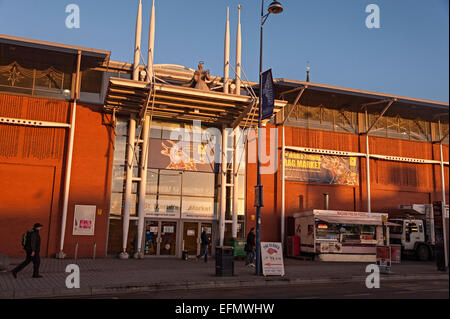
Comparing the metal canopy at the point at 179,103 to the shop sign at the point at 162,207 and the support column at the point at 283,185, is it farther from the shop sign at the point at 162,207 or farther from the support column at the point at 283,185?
the shop sign at the point at 162,207

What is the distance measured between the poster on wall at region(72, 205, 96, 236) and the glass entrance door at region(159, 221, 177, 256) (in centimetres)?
390

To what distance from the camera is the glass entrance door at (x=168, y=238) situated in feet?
79.6

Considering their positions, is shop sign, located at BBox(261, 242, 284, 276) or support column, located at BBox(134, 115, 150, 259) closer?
shop sign, located at BBox(261, 242, 284, 276)

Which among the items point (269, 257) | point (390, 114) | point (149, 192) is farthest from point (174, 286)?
point (390, 114)

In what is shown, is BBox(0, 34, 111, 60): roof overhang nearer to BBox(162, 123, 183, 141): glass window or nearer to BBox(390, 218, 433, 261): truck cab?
BBox(162, 123, 183, 141): glass window

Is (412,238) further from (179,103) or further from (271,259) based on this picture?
(179,103)

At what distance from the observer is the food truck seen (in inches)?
946

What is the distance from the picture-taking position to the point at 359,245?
24.8 metres

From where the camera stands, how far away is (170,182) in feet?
82.1

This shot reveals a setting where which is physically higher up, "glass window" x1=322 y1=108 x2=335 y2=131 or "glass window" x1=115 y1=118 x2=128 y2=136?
"glass window" x1=322 y1=108 x2=335 y2=131

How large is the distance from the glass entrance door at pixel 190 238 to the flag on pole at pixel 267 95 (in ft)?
33.9

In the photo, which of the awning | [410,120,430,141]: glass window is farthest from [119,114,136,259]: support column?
[410,120,430,141]: glass window

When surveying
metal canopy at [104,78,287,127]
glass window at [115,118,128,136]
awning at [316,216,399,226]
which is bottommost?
awning at [316,216,399,226]

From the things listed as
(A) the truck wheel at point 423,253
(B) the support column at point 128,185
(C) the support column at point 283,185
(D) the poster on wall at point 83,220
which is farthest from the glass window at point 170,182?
(A) the truck wheel at point 423,253
